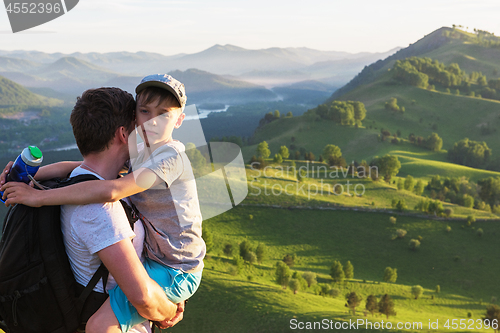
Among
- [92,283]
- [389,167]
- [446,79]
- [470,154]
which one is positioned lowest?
[470,154]

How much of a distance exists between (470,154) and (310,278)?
3581 inches

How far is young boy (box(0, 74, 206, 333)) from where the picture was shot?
Answer: 3.22 meters

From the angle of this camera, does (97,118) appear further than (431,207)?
No

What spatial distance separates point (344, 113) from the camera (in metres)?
135

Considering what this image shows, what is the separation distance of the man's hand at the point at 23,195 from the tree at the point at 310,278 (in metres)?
49.5

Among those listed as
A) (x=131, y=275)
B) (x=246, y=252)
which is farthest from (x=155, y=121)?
(x=246, y=252)

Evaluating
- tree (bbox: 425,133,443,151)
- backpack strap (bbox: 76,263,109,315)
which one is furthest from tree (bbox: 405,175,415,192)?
backpack strap (bbox: 76,263,109,315)

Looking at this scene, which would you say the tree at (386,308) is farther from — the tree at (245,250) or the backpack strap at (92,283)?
the backpack strap at (92,283)

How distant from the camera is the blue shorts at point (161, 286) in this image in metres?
3.21

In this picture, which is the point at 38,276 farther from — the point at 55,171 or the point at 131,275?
the point at 55,171

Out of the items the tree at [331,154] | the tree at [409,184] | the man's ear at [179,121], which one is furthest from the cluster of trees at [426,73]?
the man's ear at [179,121]

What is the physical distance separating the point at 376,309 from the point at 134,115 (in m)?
44.2

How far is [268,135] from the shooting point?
151500mm

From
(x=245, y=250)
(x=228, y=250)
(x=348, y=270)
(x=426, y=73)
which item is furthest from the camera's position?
(x=426, y=73)
